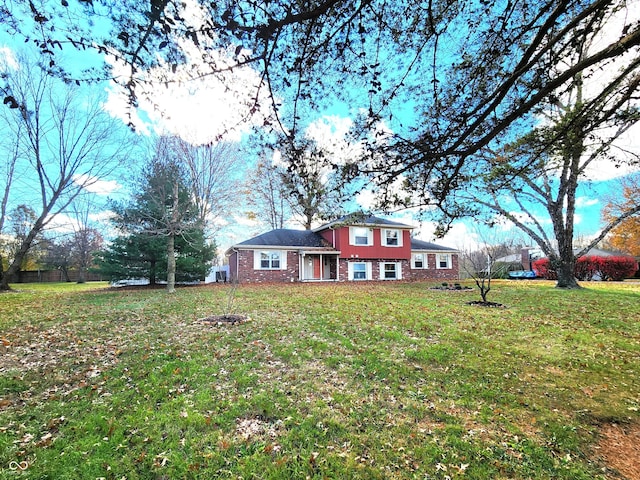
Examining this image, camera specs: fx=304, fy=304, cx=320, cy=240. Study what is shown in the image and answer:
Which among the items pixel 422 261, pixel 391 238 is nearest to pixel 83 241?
pixel 391 238

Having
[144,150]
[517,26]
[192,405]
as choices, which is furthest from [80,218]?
[517,26]

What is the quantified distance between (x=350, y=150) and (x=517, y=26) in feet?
8.12

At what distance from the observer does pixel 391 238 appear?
2242 centimetres

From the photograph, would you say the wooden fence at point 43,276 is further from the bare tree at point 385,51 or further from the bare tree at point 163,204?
the bare tree at point 385,51

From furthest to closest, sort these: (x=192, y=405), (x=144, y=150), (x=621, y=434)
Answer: (x=144, y=150) → (x=192, y=405) → (x=621, y=434)

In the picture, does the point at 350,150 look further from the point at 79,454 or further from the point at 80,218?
the point at 80,218

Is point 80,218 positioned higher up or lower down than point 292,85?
higher up

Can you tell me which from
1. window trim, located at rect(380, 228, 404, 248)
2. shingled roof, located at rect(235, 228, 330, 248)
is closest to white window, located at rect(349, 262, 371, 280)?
window trim, located at rect(380, 228, 404, 248)

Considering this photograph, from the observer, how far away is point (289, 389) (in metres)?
3.81

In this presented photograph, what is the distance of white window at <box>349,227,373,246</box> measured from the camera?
2111cm

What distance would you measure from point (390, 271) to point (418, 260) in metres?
3.69

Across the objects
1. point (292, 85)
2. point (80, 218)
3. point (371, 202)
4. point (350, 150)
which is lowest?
point (371, 202)

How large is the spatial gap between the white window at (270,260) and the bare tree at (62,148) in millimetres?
9006

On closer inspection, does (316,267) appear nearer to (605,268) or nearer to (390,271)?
(390,271)
